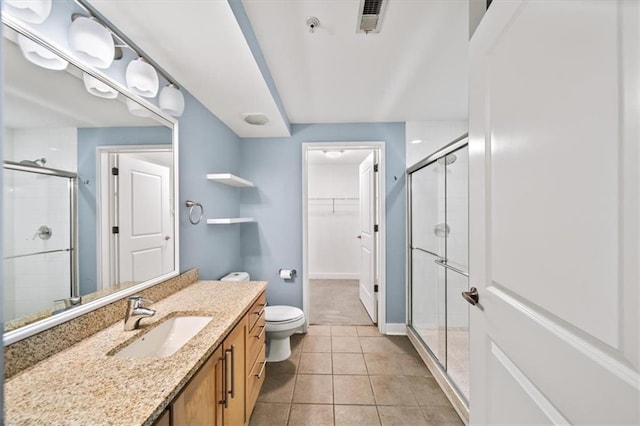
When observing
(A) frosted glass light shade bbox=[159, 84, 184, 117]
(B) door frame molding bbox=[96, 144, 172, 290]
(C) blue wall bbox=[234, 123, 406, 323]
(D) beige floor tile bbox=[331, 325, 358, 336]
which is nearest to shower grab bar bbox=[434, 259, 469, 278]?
(C) blue wall bbox=[234, 123, 406, 323]

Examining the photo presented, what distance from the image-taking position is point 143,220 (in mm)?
1414

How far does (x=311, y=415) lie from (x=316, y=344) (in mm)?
864

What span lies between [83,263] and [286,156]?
2.04 m

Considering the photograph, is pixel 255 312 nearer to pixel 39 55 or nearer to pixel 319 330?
pixel 319 330

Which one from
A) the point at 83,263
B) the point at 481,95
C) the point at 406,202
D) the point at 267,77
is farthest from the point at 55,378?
the point at 406,202

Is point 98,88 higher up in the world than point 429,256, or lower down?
higher up

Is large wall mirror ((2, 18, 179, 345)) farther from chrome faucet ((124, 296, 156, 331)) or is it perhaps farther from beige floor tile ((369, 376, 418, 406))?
beige floor tile ((369, 376, 418, 406))

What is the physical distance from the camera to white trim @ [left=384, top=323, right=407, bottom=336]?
2719mm

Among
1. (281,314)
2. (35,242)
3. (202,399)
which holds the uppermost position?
(35,242)

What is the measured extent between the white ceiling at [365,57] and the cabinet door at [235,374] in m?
1.65

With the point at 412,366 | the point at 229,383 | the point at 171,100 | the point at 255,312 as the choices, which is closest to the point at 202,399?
the point at 229,383

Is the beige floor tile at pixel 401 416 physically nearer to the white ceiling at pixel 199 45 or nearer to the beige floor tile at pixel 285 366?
the beige floor tile at pixel 285 366

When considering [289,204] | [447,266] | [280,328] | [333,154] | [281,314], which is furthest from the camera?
[333,154]

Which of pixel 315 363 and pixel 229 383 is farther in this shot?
pixel 315 363
